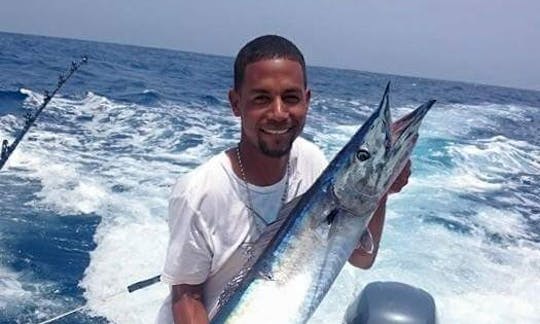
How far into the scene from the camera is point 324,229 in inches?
69.4

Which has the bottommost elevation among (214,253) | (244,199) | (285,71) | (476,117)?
(476,117)

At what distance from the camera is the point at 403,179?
1903 millimetres

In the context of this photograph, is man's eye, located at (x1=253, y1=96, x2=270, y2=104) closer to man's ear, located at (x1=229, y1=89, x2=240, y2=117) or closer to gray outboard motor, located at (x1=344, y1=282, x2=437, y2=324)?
man's ear, located at (x1=229, y1=89, x2=240, y2=117)

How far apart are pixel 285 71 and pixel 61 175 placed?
281 inches

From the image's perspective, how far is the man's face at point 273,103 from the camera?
1.82 metres

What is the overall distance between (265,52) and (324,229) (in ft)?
1.91

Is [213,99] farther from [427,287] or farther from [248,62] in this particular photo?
[248,62]

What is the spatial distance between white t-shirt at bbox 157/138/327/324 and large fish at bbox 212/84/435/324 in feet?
0.55

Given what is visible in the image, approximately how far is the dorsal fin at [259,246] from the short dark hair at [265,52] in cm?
41

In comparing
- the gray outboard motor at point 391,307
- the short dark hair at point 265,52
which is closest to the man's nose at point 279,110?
the short dark hair at point 265,52

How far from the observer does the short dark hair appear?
6.06 ft

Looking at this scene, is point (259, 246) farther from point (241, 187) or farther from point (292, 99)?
point (292, 99)

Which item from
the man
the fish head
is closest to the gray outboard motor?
the man

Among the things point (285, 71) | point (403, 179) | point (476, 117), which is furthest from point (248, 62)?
point (476, 117)
